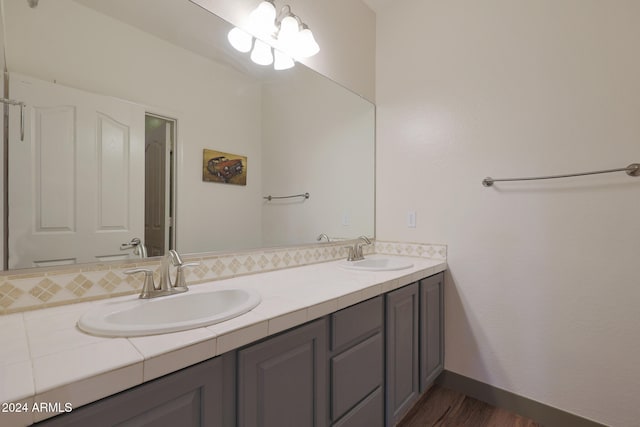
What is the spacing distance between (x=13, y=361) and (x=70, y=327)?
7.2 inches

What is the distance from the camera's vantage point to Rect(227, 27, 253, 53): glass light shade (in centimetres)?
136

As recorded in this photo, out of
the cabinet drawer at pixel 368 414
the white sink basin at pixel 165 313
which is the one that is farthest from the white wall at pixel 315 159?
the cabinet drawer at pixel 368 414

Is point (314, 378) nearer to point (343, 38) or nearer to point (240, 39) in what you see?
point (240, 39)

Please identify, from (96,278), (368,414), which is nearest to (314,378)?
(368,414)

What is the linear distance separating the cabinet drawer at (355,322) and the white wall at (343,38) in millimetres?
1384

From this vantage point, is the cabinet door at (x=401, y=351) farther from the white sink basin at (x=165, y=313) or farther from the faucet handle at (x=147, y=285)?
the faucet handle at (x=147, y=285)

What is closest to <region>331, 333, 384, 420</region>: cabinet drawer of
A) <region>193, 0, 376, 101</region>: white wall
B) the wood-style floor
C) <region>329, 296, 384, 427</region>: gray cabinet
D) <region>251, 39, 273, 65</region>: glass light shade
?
<region>329, 296, 384, 427</region>: gray cabinet

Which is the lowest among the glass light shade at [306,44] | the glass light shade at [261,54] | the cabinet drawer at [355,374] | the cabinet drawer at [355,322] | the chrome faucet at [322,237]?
the cabinet drawer at [355,374]

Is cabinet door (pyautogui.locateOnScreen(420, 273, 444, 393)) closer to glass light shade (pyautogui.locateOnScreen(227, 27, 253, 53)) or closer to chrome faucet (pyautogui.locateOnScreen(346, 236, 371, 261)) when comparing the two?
chrome faucet (pyautogui.locateOnScreen(346, 236, 371, 261))

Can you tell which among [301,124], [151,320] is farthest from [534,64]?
[151,320]

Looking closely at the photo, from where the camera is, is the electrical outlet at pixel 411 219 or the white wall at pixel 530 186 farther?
the electrical outlet at pixel 411 219

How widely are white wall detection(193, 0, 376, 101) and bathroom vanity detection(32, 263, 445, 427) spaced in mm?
1318

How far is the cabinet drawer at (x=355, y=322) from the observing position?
1.05 m

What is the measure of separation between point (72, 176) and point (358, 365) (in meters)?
1.21
